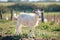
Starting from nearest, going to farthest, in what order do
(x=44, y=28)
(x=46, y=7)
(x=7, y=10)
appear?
(x=44, y=28)
(x=7, y=10)
(x=46, y=7)

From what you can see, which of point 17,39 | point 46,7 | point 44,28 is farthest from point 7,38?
point 46,7

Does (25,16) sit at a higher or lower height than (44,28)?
higher

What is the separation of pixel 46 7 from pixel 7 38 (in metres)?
22.7

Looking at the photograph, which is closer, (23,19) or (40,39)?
(40,39)

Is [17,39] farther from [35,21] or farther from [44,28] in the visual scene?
[44,28]

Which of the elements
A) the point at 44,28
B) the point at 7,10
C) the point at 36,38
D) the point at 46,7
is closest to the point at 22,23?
the point at 36,38

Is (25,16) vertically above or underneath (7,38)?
above

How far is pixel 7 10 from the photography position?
28.6 metres

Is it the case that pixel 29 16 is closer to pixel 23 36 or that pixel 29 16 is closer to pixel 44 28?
pixel 23 36

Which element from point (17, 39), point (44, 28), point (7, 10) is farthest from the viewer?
point (7, 10)

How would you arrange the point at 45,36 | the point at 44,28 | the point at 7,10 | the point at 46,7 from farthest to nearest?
the point at 46,7 → the point at 7,10 → the point at 44,28 → the point at 45,36

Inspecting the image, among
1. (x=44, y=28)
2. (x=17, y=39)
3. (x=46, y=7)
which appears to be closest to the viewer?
(x=17, y=39)

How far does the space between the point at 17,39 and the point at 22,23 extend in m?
1.36

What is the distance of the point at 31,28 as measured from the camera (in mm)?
11586
